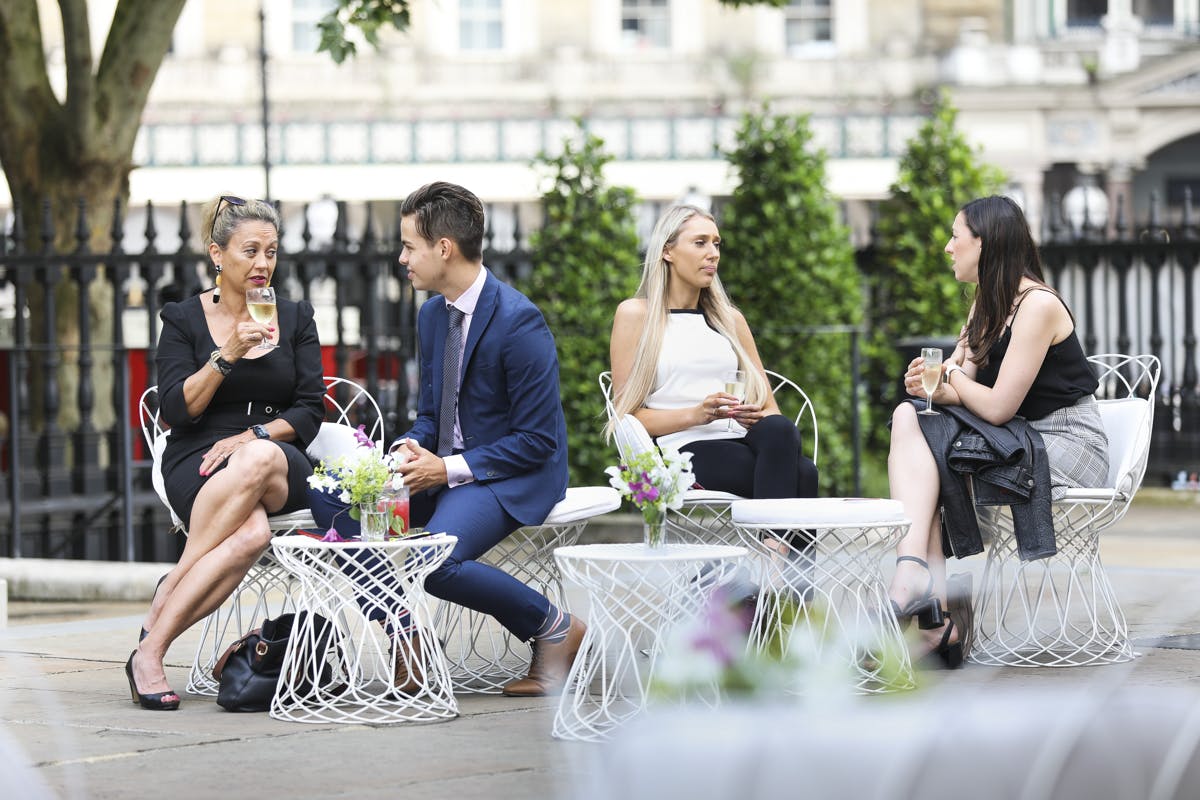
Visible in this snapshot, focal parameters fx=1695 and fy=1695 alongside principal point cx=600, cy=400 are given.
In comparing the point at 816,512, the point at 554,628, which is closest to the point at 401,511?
the point at 554,628

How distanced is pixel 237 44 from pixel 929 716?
27734 mm

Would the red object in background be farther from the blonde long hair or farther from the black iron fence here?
the black iron fence

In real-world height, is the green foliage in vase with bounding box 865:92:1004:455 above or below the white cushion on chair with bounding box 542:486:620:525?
above

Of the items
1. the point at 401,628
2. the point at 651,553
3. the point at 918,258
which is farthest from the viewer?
the point at 918,258

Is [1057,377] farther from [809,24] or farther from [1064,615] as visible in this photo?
[809,24]

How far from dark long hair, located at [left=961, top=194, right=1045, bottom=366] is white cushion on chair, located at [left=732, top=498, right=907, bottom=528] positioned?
918mm

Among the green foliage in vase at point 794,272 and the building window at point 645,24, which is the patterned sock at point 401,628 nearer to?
the green foliage in vase at point 794,272

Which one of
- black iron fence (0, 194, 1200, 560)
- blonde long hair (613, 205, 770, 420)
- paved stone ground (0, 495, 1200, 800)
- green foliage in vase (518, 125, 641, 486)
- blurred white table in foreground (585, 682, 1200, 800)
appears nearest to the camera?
blurred white table in foreground (585, 682, 1200, 800)

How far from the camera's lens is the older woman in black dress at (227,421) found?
4676 millimetres

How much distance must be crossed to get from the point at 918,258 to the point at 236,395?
5658 millimetres

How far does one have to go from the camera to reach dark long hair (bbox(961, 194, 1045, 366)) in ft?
17.1

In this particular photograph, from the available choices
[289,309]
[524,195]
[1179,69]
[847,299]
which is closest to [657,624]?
[289,309]

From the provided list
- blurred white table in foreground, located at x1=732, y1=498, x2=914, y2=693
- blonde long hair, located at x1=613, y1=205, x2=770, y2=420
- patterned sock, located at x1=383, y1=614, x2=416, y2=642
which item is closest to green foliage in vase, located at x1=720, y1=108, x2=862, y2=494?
blonde long hair, located at x1=613, y1=205, x2=770, y2=420

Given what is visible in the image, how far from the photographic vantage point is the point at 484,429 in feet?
15.8
